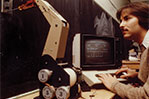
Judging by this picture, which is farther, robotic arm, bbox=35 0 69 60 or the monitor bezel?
the monitor bezel

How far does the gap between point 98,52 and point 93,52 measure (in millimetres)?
83

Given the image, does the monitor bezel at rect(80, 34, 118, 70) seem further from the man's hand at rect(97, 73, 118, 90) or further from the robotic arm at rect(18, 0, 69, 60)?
the robotic arm at rect(18, 0, 69, 60)

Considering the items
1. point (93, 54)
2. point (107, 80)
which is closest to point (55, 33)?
point (107, 80)

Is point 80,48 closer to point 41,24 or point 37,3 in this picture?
point 41,24

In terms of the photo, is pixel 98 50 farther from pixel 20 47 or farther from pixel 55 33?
pixel 20 47

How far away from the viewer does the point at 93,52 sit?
59.6 inches

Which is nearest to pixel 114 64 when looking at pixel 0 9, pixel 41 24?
pixel 41 24

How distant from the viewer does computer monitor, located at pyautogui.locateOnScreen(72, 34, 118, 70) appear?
4.56 ft

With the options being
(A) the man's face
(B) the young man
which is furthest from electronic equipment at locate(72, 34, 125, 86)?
(A) the man's face

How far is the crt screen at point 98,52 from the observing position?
1473 mm

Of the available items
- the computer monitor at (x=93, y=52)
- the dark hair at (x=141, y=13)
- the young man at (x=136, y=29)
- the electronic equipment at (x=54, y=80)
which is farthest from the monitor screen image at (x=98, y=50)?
the electronic equipment at (x=54, y=80)

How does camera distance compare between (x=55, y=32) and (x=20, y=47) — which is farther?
(x=20, y=47)

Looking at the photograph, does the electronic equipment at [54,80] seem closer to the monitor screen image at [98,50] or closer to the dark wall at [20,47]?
the dark wall at [20,47]

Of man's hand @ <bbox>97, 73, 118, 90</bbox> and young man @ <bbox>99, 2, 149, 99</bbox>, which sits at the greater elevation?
young man @ <bbox>99, 2, 149, 99</bbox>
